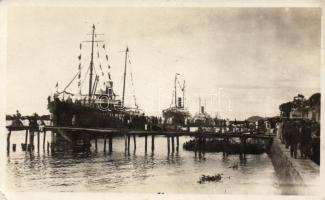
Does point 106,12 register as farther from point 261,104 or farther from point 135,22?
point 261,104

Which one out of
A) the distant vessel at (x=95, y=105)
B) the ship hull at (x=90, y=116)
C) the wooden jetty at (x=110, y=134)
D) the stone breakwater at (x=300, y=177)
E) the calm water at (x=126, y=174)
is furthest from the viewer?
the wooden jetty at (x=110, y=134)

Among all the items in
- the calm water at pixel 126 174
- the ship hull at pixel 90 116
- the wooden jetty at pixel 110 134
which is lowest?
the calm water at pixel 126 174

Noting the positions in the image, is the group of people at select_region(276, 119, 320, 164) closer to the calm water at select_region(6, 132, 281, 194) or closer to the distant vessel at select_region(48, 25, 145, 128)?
the calm water at select_region(6, 132, 281, 194)

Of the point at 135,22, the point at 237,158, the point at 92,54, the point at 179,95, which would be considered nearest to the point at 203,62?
the point at 179,95

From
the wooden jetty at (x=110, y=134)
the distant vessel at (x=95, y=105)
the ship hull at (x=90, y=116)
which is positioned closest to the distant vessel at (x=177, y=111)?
the distant vessel at (x=95, y=105)

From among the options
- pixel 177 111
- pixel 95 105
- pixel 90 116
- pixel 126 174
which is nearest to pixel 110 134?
pixel 90 116

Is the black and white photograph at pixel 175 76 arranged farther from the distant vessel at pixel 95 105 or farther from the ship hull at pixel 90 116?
the ship hull at pixel 90 116
